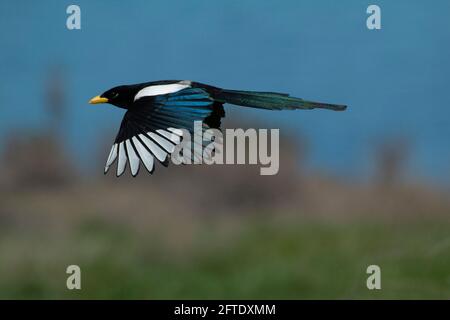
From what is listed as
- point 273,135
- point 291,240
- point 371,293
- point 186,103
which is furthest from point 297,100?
point 291,240

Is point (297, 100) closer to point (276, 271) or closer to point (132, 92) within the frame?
point (132, 92)

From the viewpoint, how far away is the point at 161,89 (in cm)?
256

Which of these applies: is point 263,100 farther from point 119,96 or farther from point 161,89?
point 119,96

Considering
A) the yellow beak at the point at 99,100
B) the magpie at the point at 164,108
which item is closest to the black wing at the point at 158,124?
the magpie at the point at 164,108

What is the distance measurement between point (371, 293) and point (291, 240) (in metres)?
→ 0.61

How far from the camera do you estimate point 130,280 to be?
4.03 m

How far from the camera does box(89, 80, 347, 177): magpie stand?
2365 millimetres

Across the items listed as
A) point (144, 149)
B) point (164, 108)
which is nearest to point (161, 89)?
point (164, 108)

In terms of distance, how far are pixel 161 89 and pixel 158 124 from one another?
174 mm

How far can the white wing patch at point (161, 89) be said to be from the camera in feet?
8.33

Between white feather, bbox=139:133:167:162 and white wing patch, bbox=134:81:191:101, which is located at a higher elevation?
white wing patch, bbox=134:81:191:101

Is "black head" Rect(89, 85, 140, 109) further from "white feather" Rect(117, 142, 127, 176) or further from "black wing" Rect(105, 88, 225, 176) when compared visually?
"white feather" Rect(117, 142, 127, 176)

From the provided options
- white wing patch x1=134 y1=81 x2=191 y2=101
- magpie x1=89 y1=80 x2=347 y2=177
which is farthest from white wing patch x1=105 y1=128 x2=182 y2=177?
white wing patch x1=134 y1=81 x2=191 y2=101

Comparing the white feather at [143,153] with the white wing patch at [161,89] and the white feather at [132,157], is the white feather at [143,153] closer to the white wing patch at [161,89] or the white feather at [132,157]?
the white feather at [132,157]
